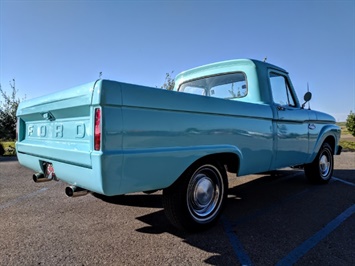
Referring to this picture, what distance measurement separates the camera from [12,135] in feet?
49.6

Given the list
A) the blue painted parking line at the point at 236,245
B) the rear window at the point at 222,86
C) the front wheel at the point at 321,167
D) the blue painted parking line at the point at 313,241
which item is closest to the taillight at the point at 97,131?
the blue painted parking line at the point at 236,245

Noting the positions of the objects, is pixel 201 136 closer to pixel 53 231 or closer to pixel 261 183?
pixel 53 231

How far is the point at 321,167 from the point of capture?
19.8 feet

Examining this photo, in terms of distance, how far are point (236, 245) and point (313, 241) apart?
844 millimetres

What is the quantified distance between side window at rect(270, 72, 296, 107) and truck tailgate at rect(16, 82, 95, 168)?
2.98 meters

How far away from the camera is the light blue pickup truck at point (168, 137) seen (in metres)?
2.43

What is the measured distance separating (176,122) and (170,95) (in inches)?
10.6

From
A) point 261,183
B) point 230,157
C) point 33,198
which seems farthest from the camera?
point 261,183

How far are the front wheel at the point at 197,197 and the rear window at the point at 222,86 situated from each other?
1.59m

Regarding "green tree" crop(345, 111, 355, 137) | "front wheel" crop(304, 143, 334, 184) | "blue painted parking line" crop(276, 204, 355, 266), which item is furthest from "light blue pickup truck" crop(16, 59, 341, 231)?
"green tree" crop(345, 111, 355, 137)

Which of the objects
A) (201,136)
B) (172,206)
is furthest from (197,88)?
A: (172,206)

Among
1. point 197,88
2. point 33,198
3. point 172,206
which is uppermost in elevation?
point 197,88

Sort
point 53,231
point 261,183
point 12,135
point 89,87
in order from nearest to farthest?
point 89,87 < point 53,231 < point 261,183 < point 12,135

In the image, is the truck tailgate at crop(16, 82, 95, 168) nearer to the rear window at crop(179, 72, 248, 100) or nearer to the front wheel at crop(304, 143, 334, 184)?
the rear window at crop(179, 72, 248, 100)
